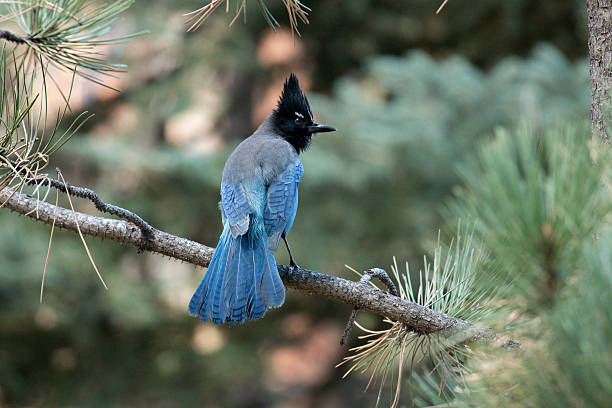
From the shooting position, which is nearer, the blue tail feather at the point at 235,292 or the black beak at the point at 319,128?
the blue tail feather at the point at 235,292

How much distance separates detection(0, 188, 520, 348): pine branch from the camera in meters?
1.86

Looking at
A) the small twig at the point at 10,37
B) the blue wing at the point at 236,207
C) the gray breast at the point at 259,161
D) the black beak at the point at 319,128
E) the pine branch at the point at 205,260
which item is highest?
the black beak at the point at 319,128

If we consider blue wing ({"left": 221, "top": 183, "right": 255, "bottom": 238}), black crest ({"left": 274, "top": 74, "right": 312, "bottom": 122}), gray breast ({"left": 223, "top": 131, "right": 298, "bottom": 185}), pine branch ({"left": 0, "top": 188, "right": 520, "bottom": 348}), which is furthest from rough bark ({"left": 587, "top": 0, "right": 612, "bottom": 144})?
black crest ({"left": 274, "top": 74, "right": 312, "bottom": 122})

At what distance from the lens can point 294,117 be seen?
13.3ft

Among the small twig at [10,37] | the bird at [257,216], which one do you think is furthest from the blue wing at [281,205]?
the small twig at [10,37]

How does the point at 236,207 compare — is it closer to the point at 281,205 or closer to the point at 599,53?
the point at 281,205

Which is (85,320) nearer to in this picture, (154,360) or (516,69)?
(154,360)

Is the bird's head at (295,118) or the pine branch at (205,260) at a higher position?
the bird's head at (295,118)

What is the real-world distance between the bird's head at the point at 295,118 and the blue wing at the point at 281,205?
23.0 inches

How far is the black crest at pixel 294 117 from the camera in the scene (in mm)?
4000

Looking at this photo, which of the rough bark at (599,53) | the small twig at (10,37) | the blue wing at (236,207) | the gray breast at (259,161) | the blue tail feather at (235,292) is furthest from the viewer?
the gray breast at (259,161)

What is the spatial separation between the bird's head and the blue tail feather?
4.79ft

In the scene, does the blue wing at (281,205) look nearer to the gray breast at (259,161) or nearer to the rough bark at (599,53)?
the gray breast at (259,161)

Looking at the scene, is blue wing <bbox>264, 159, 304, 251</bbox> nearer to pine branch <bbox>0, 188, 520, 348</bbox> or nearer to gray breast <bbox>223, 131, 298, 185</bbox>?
gray breast <bbox>223, 131, 298, 185</bbox>
